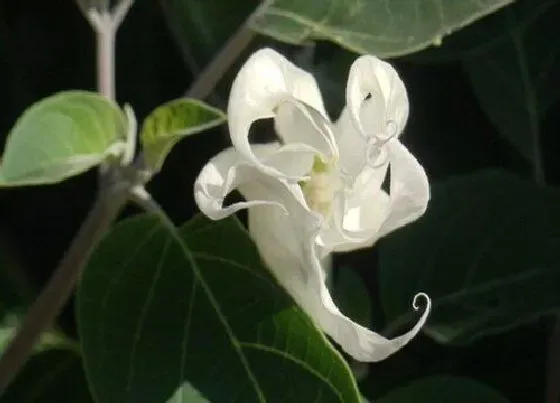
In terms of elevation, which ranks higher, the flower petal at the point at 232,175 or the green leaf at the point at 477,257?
the flower petal at the point at 232,175

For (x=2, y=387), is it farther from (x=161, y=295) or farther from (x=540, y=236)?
(x=540, y=236)

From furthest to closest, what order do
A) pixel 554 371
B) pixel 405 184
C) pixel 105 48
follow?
pixel 554 371
pixel 105 48
pixel 405 184

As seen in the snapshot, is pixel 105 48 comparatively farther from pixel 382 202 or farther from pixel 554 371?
pixel 554 371

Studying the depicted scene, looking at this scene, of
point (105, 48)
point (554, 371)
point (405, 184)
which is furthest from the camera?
point (554, 371)

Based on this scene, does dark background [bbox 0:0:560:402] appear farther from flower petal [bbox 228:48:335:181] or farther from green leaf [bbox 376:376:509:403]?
flower petal [bbox 228:48:335:181]

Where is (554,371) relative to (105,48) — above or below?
below

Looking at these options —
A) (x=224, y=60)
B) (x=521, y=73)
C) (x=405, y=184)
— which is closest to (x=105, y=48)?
(x=224, y=60)

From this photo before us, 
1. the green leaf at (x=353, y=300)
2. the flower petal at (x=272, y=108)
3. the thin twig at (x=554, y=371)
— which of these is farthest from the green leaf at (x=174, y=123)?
the thin twig at (x=554, y=371)

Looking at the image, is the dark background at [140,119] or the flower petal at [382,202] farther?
the dark background at [140,119]

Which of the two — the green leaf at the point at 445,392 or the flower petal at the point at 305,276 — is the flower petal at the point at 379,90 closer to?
the flower petal at the point at 305,276
